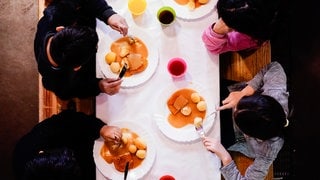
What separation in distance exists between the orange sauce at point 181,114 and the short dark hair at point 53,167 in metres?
0.63

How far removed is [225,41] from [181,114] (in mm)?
489

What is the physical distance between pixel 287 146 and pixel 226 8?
55.4 inches

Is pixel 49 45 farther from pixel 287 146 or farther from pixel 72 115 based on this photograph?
pixel 287 146

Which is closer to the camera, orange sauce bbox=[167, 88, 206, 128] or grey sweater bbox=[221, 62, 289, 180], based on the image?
grey sweater bbox=[221, 62, 289, 180]

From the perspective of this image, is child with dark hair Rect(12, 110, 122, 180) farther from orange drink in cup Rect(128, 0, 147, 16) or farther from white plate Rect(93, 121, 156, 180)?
orange drink in cup Rect(128, 0, 147, 16)

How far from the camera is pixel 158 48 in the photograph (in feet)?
7.88

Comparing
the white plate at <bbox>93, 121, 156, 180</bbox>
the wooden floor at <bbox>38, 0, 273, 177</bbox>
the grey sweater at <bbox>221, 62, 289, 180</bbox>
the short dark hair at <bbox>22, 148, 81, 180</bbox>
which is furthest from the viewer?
the wooden floor at <bbox>38, 0, 273, 177</bbox>

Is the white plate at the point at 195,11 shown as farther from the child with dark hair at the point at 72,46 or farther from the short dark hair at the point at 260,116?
the short dark hair at the point at 260,116

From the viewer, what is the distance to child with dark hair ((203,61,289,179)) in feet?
6.54

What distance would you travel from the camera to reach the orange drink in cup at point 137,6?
2.38 meters

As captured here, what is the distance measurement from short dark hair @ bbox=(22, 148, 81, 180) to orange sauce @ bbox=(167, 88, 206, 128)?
2.06ft

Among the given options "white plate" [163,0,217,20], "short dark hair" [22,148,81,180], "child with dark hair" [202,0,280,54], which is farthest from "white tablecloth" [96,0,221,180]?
"short dark hair" [22,148,81,180]

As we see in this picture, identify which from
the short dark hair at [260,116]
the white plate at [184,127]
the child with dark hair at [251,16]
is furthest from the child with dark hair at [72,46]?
the short dark hair at [260,116]

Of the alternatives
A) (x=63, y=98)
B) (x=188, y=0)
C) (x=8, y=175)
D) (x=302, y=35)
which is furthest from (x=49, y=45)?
(x=302, y=35)
